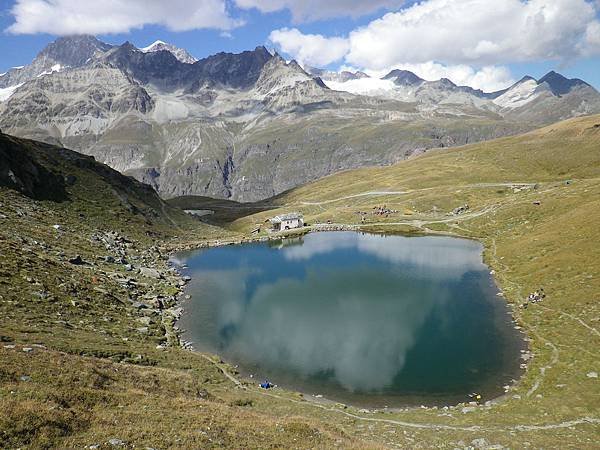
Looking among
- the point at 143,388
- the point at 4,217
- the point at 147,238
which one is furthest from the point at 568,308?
the point at 147,238

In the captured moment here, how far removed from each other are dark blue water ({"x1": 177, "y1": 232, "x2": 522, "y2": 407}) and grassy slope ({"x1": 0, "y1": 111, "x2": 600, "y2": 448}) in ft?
15.8

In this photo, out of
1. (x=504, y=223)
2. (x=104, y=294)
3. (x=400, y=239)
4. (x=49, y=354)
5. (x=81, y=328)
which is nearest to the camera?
(x=49, y=354)

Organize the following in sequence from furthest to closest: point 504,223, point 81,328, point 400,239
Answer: point 400,239, point 504,223, point 81,328

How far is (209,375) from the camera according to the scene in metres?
50.8

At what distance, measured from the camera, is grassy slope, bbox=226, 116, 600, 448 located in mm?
39812

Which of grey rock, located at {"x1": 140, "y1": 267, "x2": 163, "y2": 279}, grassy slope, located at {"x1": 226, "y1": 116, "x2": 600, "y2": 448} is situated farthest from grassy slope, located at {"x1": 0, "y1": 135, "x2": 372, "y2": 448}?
grassy slope, located at {"x1": 226, "y1": 116, "x2": 600, "y2": 448}

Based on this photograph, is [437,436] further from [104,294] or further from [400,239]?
[400,239]

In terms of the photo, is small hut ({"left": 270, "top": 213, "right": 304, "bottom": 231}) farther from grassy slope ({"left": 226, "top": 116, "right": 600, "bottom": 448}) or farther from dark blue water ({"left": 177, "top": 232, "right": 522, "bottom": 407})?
dark blue water ({"left": 177, "top": 232, "right": 522, "bottom": 407})

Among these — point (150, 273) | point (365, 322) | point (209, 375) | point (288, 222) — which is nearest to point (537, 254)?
point (365, 322)

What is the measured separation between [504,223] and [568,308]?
2574 inches

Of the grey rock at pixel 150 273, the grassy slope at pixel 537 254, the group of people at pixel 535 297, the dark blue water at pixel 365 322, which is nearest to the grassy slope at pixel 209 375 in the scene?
the grassy slope at pixel 537 254

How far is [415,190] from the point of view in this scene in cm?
19062

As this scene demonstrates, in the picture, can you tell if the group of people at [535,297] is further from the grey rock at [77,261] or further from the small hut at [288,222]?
the small hut at [288,222]

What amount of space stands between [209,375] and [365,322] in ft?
98.8
